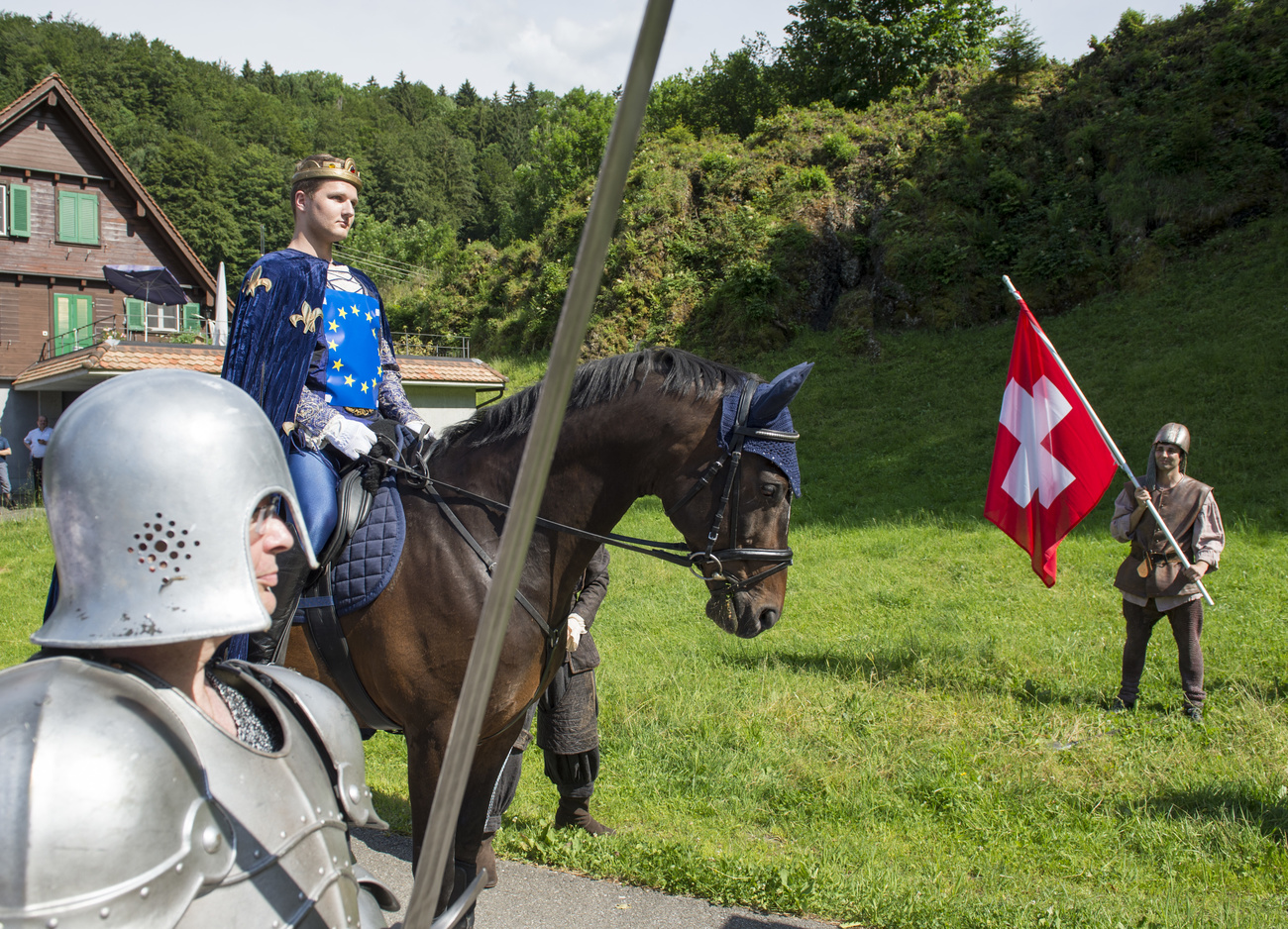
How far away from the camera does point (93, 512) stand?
3.99 ft

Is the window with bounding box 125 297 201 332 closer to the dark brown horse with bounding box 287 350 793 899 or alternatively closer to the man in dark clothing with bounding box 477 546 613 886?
the man in dark clothing with bounding box 477 546 613 886

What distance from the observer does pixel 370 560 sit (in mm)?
2953

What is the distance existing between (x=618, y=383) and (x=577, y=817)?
8.54 feet

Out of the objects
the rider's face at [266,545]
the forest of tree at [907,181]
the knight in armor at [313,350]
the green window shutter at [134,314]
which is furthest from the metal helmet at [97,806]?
the green window shutter at [134,314]

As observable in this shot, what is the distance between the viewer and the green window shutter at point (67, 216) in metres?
21.5

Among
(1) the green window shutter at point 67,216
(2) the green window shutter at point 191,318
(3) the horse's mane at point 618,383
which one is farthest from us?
(2) the green window shutter at point 191,318

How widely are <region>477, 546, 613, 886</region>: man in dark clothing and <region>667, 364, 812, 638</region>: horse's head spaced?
46.1 inches

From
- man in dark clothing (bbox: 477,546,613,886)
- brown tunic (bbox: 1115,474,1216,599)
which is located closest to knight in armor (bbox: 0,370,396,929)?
man in dark clothing (bbox: 477,546,613,886)

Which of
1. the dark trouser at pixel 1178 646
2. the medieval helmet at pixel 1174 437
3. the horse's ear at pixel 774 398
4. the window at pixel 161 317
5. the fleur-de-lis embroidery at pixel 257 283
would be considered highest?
the window at pixel 161 317

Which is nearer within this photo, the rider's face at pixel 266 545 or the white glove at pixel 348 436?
the rider's face at pixel 266 545

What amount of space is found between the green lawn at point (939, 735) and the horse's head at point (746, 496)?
1.66 m

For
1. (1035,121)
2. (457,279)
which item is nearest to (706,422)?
(1035,121)

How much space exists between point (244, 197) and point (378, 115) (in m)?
29.2

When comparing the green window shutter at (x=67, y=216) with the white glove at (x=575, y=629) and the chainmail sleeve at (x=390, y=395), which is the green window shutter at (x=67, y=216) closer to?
the chainmail sleeve at (x=390, y=395)
